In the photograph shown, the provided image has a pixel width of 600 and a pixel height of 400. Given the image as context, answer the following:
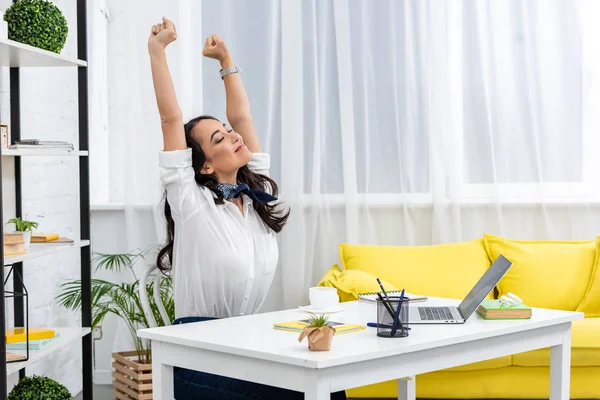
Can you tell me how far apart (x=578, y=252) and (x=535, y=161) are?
56 cm

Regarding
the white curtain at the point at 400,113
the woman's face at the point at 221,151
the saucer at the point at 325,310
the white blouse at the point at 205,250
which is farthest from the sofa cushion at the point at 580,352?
the woman's face at the point at 221,151

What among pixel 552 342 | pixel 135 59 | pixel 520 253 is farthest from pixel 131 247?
pixel 552 342

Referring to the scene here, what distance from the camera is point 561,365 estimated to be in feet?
7.85

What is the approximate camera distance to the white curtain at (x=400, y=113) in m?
4.23

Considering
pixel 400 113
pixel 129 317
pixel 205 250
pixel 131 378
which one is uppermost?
pixel 400 113

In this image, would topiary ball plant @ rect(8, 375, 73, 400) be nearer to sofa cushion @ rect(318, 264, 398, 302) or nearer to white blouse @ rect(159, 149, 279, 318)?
white blouse @ rect(159, 149, 279, 318)

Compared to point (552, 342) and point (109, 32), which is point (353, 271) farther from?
point (109, 32)

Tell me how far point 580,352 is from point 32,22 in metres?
2.48

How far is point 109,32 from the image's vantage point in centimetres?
436

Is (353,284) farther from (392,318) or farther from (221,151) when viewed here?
(392,318)

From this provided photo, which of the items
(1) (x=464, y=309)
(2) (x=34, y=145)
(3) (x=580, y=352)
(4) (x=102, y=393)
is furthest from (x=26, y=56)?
(3) (x=580, y=352)

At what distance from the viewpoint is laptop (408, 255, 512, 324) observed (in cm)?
219

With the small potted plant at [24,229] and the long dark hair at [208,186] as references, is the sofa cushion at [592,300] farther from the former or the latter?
the small potted plant at [24,229]

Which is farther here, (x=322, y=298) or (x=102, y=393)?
(x=102, y=393)
